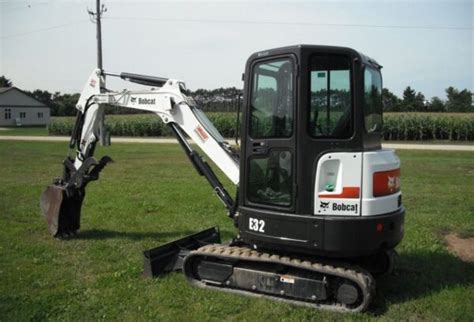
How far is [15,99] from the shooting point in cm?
7981

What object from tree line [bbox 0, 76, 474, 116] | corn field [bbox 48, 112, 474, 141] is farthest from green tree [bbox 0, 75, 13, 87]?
corn field [bbox 48, 112, 474, 141]

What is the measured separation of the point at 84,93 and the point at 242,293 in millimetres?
4275

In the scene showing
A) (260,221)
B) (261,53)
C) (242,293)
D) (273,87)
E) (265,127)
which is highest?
(261,53)

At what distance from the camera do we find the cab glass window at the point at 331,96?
201 inches

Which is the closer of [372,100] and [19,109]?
[372,100]

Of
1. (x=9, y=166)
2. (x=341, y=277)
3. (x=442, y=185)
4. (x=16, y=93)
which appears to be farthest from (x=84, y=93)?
(x=16, y=93)

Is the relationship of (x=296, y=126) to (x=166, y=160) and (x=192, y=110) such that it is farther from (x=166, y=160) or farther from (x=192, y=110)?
(x=166, y=160)

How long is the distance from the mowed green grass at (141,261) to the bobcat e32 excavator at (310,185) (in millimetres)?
289

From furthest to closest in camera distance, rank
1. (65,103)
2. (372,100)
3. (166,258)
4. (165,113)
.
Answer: (65,103)
(165,113)
(166,258)
(372,100)

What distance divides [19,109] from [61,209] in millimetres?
78630

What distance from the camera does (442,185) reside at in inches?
547

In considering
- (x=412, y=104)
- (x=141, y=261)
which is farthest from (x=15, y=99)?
(x=141, y=261)

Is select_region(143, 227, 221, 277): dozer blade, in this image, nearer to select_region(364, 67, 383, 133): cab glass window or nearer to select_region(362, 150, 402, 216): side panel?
select_region(362, 150, 402, 216): side panel

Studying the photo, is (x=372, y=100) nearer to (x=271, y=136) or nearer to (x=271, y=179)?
(x=271, y=136)
